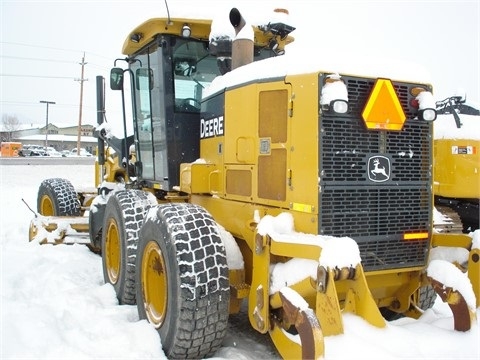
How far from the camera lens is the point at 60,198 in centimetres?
804

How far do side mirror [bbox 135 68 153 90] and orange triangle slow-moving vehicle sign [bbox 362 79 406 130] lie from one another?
2.79m

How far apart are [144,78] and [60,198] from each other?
3.46m

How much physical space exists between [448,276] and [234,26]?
2.72 metres

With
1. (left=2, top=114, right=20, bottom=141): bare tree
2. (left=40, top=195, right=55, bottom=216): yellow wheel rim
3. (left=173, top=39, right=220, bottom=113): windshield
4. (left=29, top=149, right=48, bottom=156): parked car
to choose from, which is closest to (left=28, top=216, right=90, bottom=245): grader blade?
(left=40, top=195, right=55, bottom=216): yellow wheel rim

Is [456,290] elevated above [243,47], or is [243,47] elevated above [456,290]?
[243,47]

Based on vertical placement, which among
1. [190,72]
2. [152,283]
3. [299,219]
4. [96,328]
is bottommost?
[96,328]

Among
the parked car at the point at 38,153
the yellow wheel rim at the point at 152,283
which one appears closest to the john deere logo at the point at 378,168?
the yellow wheel rim at the point at 152,283

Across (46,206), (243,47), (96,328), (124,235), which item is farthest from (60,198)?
(243,47)

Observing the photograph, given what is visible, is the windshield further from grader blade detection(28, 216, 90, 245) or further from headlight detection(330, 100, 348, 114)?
grader blade detection(28, 216, 90, 245)

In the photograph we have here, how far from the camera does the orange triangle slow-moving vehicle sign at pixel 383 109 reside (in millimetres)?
3193

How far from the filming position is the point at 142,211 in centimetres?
479

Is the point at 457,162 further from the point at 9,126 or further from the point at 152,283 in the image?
the point at 9,126

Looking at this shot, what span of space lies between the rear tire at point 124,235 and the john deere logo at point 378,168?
2404 mm

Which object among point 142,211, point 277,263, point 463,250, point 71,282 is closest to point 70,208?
point 71,282
